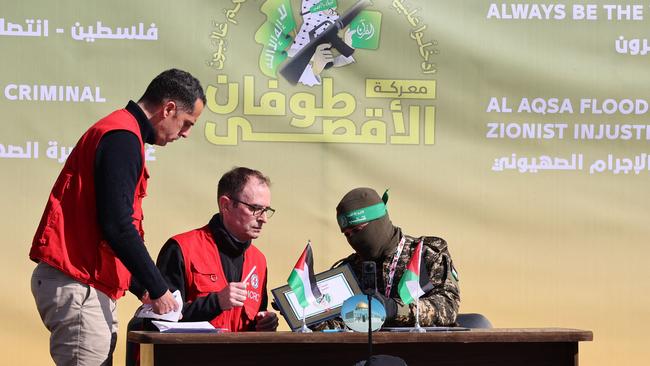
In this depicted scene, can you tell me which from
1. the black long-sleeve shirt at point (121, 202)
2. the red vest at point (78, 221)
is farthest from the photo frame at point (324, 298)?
the red vest at point (78, 221)

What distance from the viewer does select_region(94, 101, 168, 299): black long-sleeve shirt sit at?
356 cm

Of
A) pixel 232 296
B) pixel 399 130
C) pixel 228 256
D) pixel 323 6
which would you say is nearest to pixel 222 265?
pixel 228 256

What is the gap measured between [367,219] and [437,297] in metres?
0.39

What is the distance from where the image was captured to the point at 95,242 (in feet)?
12.0

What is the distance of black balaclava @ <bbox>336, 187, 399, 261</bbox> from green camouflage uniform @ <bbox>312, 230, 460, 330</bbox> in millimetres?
93

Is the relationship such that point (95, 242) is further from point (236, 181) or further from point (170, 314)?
point (236, 181)

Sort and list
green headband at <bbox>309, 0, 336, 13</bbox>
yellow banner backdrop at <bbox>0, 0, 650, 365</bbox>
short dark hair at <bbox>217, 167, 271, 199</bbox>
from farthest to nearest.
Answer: green headband at <bbox>309, 0, 336, 13</bbox> < yellow banner backdrop at <bbox>0, 0, 650, 365</bbox> < short dark hair at <bbox>217, 167, 271, 199</bbox>

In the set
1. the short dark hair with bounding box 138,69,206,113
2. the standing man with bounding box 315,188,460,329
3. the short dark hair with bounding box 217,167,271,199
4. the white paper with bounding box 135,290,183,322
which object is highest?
the short dark hair with bounding box 138,69,206,113

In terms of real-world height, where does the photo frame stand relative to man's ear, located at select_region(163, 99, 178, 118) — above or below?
below

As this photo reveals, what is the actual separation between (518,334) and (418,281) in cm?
50

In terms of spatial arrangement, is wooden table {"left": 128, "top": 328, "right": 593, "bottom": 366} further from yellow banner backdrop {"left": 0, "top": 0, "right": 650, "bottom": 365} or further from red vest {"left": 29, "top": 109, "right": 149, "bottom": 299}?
yellow banner backdrop {"left": 0, "top": 0, "right": 650, "bottom": 365}

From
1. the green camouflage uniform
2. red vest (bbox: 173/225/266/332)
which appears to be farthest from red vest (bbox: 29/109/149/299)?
the green camouflage uniform

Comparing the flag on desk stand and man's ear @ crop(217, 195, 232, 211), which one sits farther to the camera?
man's ear @ crop(217, 195, 232, 211)

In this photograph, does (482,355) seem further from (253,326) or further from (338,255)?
(338,255)
